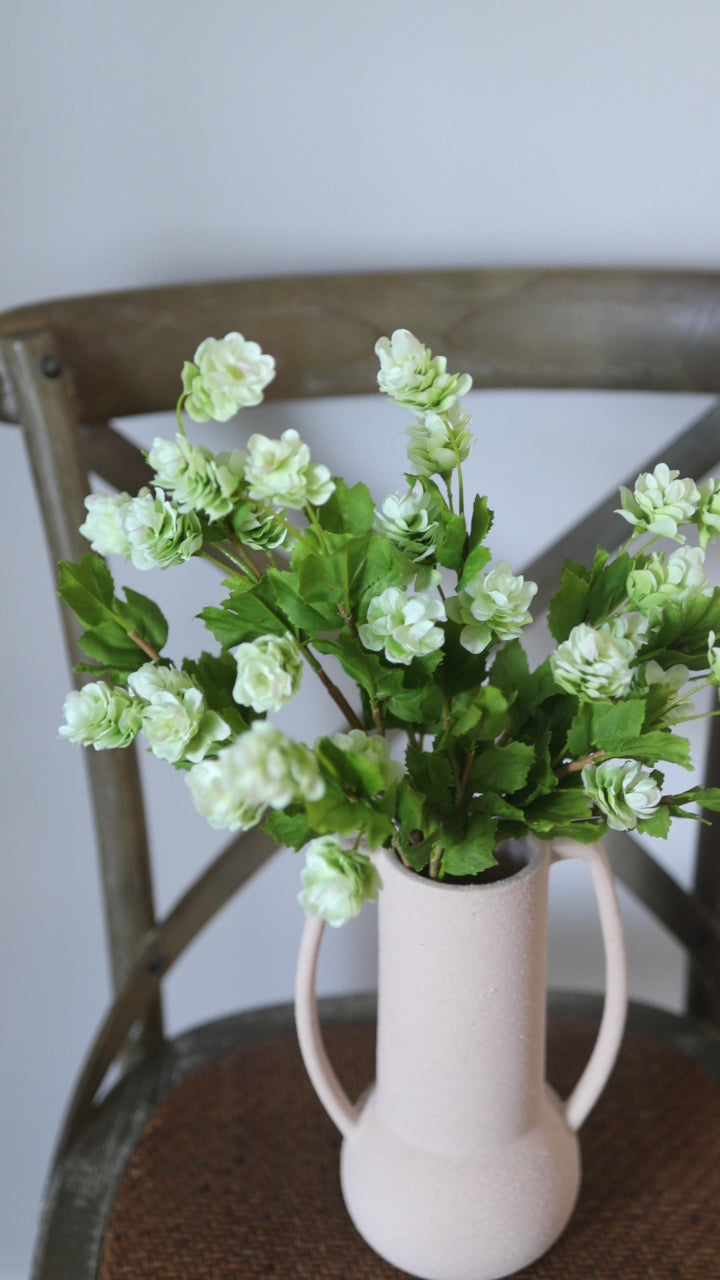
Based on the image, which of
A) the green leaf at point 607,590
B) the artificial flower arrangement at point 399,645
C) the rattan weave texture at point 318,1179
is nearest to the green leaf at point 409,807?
the artificial flower arrangement at point 399,645

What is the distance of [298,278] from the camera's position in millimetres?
816

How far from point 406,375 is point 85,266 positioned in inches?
18.3

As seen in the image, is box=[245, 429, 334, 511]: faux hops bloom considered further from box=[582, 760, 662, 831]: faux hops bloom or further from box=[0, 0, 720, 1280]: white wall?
box=[0, 0, 720, 1280]: white wall

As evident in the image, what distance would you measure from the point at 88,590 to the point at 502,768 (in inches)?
7.2

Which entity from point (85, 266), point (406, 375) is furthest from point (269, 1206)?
point (85, 266)

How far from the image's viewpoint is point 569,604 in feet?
1.76

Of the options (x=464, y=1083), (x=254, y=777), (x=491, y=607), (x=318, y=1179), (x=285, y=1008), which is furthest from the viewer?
(x=285, y=1008)

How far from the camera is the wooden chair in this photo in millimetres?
712

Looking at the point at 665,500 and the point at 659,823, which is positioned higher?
the point at 665,500

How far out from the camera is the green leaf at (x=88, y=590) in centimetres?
51

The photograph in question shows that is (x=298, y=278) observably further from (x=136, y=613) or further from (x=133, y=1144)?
(x=133, y=1144)

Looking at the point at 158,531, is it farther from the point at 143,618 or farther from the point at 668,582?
the point at 668,582

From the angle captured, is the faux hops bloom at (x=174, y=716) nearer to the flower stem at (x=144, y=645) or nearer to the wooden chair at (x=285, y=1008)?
the flower stem at (x=144, y=645)

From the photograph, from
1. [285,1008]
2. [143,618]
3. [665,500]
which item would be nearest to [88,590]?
[143,618]
